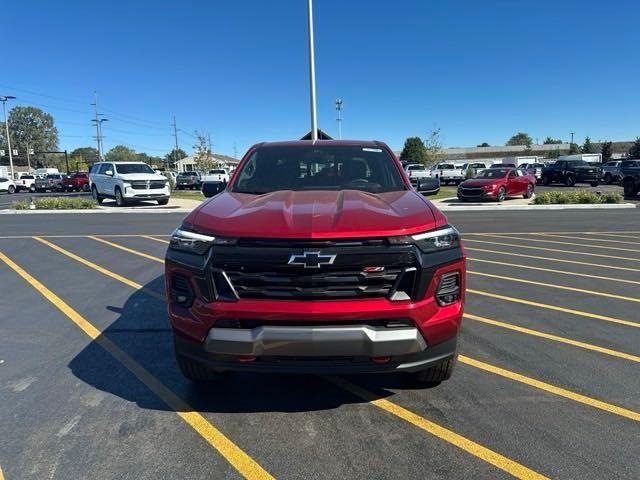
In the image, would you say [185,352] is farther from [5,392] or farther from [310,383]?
[5,392]

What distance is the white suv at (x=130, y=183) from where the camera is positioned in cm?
2156

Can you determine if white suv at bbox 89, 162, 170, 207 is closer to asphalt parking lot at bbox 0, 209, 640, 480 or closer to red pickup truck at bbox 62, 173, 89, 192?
asphalt parking lot at bbox 0, 209, 640, 480

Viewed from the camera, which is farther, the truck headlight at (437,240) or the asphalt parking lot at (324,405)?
the truck headlight at (437,240)

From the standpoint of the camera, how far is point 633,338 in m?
4.51

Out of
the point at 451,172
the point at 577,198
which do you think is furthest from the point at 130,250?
the point at 451,172

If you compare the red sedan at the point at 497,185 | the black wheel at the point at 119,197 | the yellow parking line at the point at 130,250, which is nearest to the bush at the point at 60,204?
the black wheel at the point at 119,197

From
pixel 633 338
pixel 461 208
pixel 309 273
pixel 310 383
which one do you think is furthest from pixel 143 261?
pixel 461 208

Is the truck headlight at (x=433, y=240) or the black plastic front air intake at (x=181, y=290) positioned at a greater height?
the truck headlight at (x=433, y=240)

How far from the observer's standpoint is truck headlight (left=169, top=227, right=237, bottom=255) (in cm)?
284

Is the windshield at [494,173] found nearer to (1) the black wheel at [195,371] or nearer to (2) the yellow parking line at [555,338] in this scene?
(2) the yellow parking line at [555,338]

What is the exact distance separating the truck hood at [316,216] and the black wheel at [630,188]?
24607 millimetres

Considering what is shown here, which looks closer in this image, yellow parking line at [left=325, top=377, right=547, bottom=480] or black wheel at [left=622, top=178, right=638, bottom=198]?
yellow parking line at [left=325, top=377, right=547, bottom=480]

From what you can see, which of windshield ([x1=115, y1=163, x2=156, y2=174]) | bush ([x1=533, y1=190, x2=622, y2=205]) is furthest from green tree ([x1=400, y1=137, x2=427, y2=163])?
windshield ([x1=115, y1=163, x2=156, y2=174])

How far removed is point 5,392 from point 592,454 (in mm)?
4012
